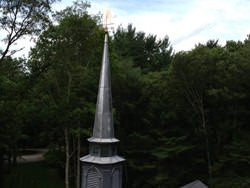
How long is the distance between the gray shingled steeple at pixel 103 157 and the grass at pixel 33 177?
1332 cm

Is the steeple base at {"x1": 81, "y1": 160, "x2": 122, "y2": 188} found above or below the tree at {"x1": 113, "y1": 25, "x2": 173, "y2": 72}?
below

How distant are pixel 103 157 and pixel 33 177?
15144 mm

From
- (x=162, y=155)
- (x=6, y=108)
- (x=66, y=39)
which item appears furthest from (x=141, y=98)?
(x=6, y=108)

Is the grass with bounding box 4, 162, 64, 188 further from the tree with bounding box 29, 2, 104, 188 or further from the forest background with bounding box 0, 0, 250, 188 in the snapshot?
the tree with bounding box 29, 2, 104, 188

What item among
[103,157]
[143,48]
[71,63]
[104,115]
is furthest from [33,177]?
[143,48]

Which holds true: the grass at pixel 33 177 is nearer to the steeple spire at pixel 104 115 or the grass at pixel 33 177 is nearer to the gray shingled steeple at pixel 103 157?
the gray shingled steeple at pixel 103 157

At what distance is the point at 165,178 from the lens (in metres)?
16.2

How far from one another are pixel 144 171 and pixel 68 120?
6.64m

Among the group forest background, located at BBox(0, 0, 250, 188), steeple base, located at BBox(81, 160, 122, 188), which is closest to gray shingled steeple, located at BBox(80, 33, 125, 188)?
steeple base, located at BBox(81, 160, 122, 188)

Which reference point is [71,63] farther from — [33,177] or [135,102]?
[33,177]

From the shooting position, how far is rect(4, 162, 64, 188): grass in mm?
18984

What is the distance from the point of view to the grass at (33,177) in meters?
19.0

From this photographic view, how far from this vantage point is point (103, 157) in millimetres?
6906

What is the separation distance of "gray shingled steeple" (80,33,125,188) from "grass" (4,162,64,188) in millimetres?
13323
